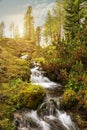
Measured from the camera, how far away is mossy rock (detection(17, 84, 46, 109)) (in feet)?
51.0

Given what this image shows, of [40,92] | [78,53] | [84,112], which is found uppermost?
[78,53]

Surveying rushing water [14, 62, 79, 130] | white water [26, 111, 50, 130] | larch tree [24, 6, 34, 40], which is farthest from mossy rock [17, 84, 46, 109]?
larch tree [24, 6, 34, 40]

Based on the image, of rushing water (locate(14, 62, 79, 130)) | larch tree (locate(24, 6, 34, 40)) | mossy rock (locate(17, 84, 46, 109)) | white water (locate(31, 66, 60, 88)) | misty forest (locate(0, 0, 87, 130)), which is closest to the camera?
rushing water (locate(14, 62, 79, 130))

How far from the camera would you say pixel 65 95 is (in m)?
17.0

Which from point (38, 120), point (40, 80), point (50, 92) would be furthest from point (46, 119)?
point (40, 80)

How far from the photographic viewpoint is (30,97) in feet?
51.1

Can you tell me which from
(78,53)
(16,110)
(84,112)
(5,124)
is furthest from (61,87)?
(5,124)

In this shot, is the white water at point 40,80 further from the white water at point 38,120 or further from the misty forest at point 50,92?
the white water at point 38,120

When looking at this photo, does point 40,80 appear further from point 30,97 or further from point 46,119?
point 46,119

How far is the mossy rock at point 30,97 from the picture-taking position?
1555 cm

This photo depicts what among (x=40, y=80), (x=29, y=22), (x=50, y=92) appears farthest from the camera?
(x=29, y=22)

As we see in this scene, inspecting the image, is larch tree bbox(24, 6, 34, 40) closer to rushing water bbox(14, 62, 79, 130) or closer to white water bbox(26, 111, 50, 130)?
rushing water bbox(14, 62, 79, 130)

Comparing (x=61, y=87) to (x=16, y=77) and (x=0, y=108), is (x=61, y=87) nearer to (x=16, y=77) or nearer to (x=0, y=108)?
(x=16, y=77)

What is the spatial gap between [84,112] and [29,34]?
57343 millimetres
